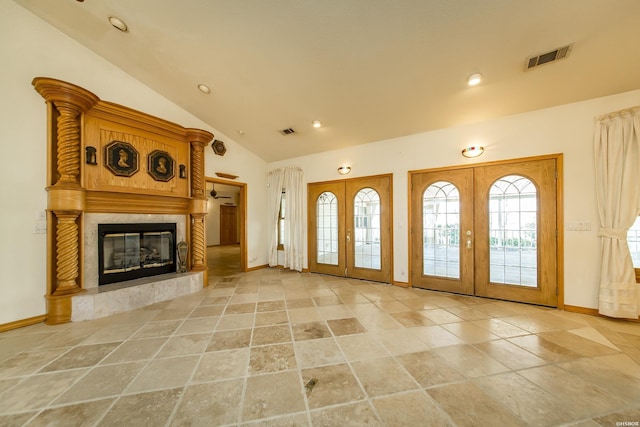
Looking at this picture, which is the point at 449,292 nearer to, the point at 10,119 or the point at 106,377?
the point at 106,377

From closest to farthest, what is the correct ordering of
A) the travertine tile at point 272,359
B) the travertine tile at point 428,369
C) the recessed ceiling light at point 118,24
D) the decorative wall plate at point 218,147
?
the travertine tile at point 428,369 < the travertine tile at point 272,359 < the recessed ceiling light at point 118,24 < the decorative wall plate at point 218,147

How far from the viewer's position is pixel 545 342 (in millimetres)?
2215

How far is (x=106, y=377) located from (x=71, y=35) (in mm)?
4230

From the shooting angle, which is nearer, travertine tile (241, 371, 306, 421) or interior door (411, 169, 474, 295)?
travertine tile (241, 371, 306, 421)

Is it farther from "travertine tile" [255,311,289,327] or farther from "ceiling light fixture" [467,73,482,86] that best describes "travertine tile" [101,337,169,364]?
"ceiling light fixture" [467,73,482,86]

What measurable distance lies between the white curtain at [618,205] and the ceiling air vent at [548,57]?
1.23m

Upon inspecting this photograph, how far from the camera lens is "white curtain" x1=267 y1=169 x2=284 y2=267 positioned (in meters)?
5.64

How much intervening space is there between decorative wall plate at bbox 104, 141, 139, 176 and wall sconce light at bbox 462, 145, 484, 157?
5141 millimetres

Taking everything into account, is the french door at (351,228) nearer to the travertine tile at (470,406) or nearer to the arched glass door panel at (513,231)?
the arched glass door panel at (513,231)

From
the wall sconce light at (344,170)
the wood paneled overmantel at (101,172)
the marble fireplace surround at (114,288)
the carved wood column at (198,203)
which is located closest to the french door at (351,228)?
the wall sconce light at (344,170)

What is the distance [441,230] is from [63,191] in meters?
5.37

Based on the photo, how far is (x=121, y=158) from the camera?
321cm

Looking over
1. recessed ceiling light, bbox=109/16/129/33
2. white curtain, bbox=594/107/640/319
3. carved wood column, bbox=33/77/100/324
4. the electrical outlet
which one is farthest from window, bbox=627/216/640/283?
the electrical outlet

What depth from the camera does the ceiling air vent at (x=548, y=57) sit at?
2.25m
